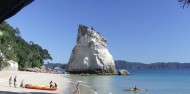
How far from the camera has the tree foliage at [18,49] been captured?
79300 millimetres

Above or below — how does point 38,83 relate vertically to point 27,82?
below

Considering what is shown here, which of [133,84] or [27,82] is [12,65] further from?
[27,82]

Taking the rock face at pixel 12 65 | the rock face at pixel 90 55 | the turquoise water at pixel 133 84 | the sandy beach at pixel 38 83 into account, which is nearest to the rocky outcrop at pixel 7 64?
the rock face at pixel 12 65

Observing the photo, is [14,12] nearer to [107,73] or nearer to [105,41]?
[107,73]

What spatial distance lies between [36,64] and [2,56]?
164 feet

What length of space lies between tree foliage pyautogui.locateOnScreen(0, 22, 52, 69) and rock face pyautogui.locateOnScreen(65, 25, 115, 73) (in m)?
12.5

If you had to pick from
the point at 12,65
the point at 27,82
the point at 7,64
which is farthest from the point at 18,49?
the point at 27,82

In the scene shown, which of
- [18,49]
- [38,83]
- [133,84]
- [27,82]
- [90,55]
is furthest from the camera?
[90,55]

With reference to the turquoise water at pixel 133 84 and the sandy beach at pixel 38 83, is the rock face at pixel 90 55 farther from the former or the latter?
the sandy beach at pixel 38 83

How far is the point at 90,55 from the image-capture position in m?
126

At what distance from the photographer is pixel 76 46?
429 feet

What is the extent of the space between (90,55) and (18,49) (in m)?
30.6

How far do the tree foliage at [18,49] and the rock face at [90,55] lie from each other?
12.5m

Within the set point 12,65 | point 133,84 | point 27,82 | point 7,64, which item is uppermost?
point 12,65
